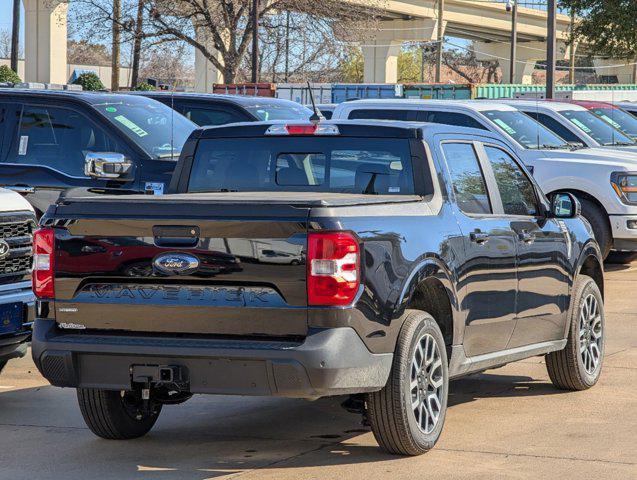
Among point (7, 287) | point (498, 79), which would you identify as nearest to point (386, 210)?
point (7, 287)

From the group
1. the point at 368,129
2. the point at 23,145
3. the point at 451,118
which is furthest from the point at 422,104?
the point at 368,129

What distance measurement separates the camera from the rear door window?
736 centimetres

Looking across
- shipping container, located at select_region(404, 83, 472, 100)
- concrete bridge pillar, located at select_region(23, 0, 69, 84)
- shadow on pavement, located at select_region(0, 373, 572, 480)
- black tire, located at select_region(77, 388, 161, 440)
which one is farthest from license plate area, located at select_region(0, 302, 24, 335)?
concrete bridge pillar, located at select_region(23, 0, 69, 84)

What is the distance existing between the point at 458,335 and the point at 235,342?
4.93 ft

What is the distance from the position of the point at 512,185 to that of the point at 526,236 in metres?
0.39

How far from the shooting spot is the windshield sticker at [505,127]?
16625mm

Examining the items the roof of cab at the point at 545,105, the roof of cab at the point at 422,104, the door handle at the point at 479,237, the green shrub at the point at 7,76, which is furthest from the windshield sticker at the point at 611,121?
the green shrub at the point at 7,76

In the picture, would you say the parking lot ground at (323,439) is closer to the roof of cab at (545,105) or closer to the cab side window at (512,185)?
the cab side window at (512,185)

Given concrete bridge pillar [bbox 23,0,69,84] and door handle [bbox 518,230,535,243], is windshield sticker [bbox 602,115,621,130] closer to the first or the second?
door handle [bbox 518,230,535,243]

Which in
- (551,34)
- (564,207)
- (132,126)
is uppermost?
(551,34)

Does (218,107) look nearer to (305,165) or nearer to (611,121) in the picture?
(611,121)

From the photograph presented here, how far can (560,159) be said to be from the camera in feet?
52.6

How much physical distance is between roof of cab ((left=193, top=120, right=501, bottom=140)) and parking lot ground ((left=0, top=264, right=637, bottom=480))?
1.67 meters

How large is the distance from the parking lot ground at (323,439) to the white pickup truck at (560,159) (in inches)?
259
